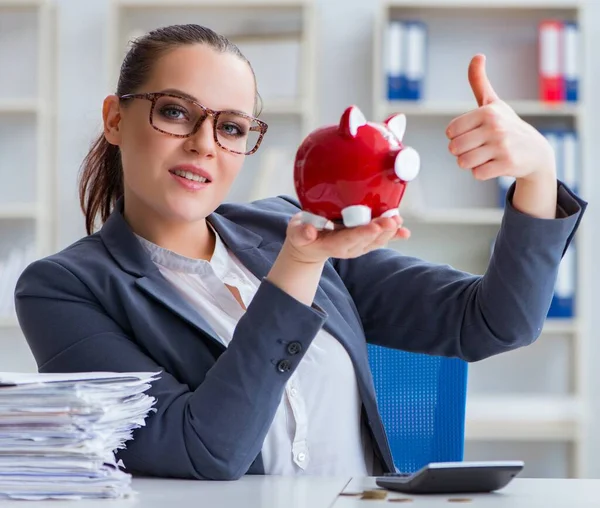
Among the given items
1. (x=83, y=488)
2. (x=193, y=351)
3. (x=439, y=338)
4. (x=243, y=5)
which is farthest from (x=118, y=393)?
(x=243, y=5)

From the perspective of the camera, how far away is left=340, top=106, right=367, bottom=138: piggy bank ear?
1033 millimetres

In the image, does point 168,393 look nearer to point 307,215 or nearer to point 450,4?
point 307,215

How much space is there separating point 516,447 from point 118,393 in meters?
3.31

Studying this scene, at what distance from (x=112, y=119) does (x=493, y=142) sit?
2.31ft

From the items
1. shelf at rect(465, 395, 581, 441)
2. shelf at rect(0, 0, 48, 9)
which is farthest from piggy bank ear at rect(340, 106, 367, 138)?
shelf at rect(0, 0, 48, 9)

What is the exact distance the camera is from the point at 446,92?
4.21 metres

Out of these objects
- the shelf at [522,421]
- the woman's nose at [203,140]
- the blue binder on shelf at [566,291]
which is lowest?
the shelf at [522,421]

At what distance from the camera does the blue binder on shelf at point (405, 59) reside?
12.6 ft

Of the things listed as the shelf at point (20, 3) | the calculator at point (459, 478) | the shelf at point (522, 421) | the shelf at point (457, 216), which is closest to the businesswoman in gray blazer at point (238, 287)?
the calculator at point (459, 478)

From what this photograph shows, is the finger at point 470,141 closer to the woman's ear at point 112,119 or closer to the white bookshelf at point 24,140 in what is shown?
the woman's ear at point 112,119

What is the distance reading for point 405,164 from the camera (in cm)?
104

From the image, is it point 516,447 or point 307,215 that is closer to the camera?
point 307,215

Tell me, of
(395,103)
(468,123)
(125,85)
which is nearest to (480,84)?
(468,123)

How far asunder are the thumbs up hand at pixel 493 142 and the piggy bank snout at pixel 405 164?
0.27 feet
